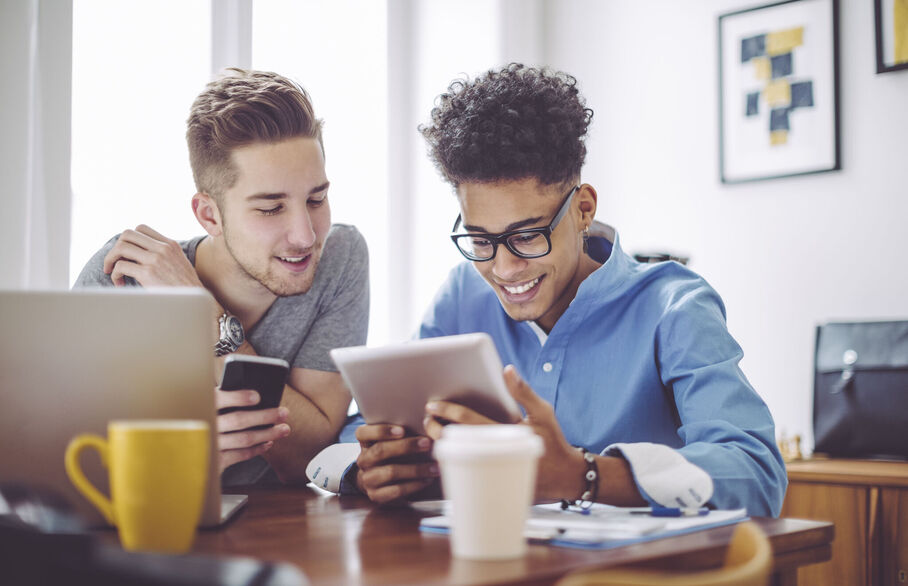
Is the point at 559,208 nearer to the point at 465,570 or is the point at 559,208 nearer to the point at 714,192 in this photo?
the point at 465,570

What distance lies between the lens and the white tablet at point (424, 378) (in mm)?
1002

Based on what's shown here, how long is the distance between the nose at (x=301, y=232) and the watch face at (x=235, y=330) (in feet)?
0.65

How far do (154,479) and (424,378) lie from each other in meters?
0.38

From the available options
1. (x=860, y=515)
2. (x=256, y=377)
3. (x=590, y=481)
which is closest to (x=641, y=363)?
(x=590, y=481)

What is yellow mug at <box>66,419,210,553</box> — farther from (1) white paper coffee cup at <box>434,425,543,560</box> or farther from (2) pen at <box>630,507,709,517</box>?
(2) pen at <box>630,507,709,517</box>

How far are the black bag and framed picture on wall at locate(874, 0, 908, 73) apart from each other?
800mm

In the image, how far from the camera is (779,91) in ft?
9.41

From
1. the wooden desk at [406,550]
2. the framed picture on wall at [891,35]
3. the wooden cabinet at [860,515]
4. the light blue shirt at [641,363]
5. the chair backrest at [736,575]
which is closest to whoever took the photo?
the chair backrest at [736,575]

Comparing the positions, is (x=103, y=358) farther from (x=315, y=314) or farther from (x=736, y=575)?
(x=315, y=314)

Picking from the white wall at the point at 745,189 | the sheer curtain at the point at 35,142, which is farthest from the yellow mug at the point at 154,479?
the white wall at the point at 745,189

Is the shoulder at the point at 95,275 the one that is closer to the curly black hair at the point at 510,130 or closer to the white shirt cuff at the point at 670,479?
the curly black hair at the point at 510,130

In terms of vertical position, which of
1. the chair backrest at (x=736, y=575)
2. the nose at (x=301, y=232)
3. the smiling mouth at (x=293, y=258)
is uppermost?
the nose at (x=301, y=232)

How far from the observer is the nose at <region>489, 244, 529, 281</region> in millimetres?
1557

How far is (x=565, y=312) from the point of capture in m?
1.60
